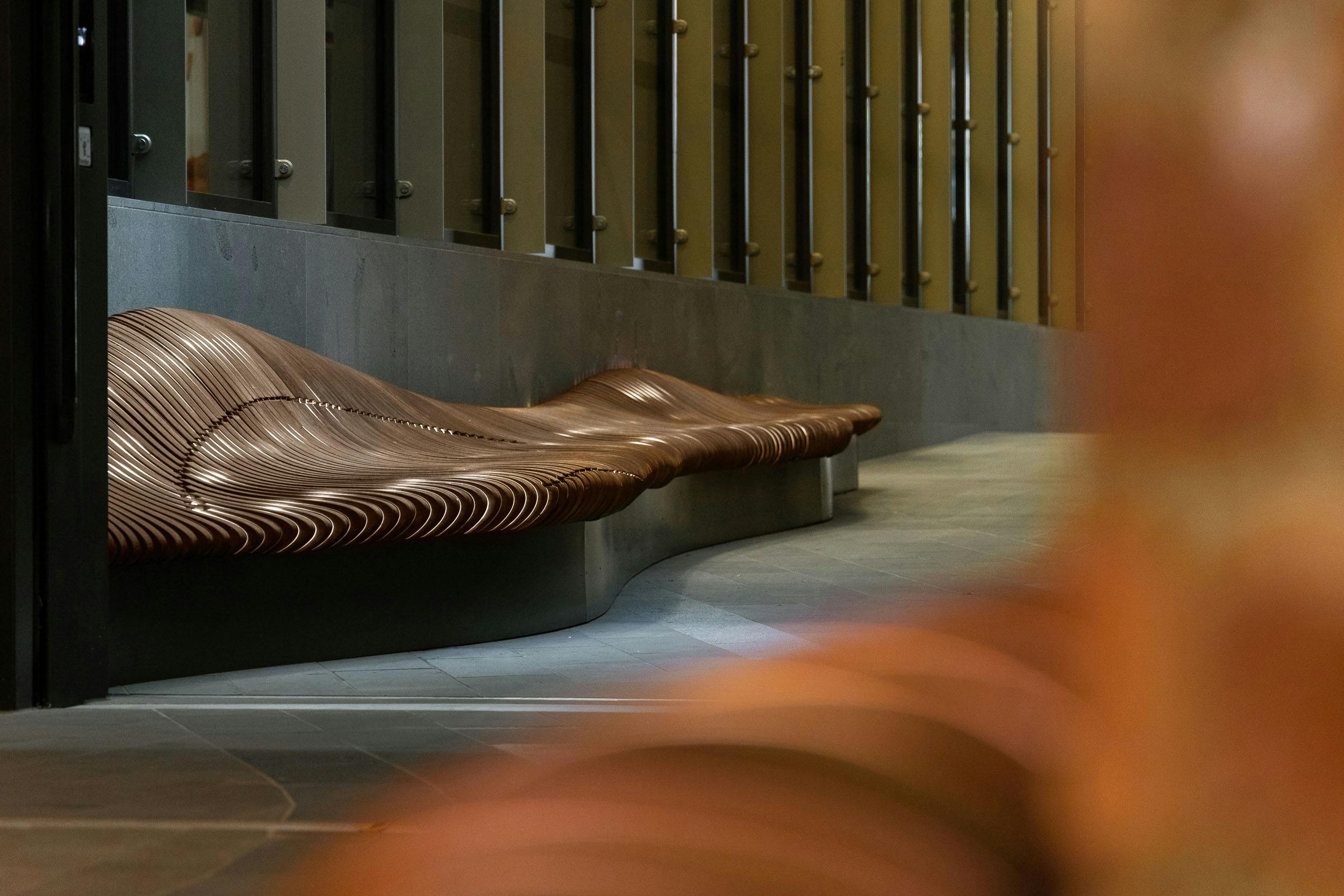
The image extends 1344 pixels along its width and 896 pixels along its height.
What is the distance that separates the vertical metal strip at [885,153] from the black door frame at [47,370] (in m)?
9.02

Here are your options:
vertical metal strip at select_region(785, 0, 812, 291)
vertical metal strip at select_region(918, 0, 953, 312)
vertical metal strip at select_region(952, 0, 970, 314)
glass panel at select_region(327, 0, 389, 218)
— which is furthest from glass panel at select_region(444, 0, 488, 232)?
vertical metal strip at select_region(952, 0, 970, 314)

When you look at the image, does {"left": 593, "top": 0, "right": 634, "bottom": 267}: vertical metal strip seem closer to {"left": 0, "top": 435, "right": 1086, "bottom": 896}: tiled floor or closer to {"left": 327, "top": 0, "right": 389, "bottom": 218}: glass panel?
{"left": 327, "top": 0, "right": 389, "bottom": 218}: glass panel

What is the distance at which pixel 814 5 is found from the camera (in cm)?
1114

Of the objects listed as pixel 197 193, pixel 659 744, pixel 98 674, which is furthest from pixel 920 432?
pixel 659 744

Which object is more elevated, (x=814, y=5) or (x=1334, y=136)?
(x=814, y=5)

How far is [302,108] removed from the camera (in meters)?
6.47

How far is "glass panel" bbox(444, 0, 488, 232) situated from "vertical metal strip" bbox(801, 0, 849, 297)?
12.6 ft

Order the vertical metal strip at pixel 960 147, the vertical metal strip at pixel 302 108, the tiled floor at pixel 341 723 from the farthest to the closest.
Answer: the vertical metal strip at pixel 960 147 → the vertical metal strip at pixel 302 108 → the tiled floor at pixel 341 723

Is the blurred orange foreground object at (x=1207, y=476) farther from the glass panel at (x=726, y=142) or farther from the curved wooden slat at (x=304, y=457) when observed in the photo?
the glass panel at (x=726, y=142)

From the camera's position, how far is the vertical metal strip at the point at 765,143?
34.0 feet

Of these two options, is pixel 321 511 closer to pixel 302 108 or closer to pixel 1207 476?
pixel 302 108

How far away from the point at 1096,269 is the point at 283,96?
6.47m

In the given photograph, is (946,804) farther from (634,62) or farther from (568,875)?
(634,62)

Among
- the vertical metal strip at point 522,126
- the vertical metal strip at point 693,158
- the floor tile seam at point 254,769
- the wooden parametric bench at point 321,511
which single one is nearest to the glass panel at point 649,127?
the vertical metal strip at point 693,158
